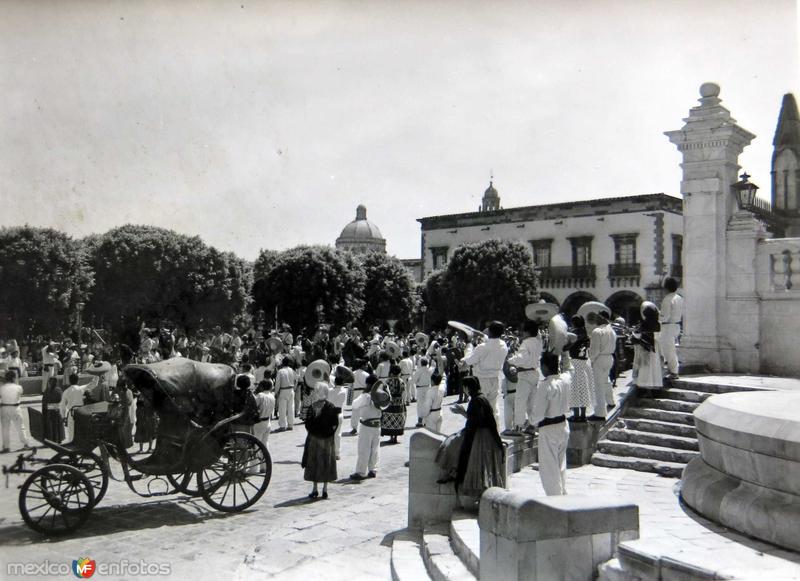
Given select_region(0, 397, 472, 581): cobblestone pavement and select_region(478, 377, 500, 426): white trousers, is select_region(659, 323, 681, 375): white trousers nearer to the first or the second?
select_region(478, 377, 500, 426): white trousers

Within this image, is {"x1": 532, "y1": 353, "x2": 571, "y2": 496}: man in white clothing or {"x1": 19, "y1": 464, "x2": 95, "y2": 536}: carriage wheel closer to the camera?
{"x1": 532, "y1": 353, "x2": 571, "y2": 496}: man in white clothing

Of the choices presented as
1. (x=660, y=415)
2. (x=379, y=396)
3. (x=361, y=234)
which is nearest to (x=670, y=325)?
(x=660, y=415)

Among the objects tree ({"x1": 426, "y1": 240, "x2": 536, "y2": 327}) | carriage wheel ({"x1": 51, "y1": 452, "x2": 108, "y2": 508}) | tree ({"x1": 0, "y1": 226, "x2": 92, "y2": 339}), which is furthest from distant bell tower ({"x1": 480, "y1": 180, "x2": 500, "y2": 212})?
carriage wheel ({"x1": 51, "y1": 452, "x2": 108, "y2": 508})

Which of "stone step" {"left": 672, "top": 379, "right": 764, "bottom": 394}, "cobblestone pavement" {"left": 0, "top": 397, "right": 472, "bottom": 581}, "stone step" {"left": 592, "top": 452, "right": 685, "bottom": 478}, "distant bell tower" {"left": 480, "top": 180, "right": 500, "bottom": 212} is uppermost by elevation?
"distant bell tower" {"left": 480, "top": 180, "right": 500, "bottom": 212}

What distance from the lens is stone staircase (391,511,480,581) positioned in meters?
5.60

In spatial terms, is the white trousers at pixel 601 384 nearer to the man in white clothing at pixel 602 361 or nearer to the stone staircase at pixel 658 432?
the man in white clothing at pixel 602 361

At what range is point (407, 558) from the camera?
6.29 metres

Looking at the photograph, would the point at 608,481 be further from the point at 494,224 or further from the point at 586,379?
the point at 494,224

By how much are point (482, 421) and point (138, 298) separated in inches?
1110

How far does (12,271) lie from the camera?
21.7 meters

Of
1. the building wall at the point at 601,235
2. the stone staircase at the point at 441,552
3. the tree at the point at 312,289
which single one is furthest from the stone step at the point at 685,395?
the building wall at the point at 601,235

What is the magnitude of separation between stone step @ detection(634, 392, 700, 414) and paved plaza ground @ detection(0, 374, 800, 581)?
1.41 metres

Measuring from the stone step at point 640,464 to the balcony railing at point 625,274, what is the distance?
39.5 meters

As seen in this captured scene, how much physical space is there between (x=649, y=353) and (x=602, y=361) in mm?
714
